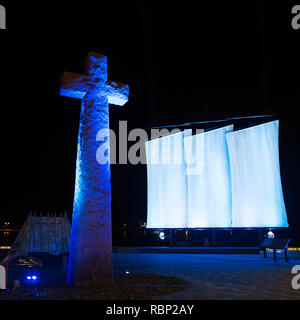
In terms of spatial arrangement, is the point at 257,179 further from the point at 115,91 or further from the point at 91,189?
the point at 91,189

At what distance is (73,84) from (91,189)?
79.3 inches

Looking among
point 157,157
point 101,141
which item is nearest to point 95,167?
point 101,141

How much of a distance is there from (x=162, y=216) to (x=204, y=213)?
8.38 feet

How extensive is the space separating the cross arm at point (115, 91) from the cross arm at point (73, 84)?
0.43 m

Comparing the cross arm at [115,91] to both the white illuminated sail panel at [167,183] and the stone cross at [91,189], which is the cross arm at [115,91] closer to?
the stone cross at [91,189]

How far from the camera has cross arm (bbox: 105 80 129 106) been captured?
6535 mm

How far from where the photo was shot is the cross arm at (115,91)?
21.4 ft

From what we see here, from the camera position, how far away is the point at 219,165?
18078 mm

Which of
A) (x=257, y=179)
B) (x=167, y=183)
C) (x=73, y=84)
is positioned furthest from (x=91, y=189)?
(x=167, y=183)

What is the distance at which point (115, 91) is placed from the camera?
659cm

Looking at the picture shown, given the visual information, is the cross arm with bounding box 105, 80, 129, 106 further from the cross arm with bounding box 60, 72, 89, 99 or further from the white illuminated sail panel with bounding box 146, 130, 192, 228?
the white illuminated sail panel with bounding box 146, 130, 192, 228

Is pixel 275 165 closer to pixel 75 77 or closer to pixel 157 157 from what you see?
pixel 157 157

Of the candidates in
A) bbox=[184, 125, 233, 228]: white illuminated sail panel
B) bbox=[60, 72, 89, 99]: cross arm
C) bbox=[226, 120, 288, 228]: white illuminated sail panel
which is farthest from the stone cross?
bbox=[184, 125, 233, 228]: white illuminated sail panel

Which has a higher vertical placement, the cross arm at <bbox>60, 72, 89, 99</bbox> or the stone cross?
the cross arm at <bbox>60, 72, 89, 99</bbox>
